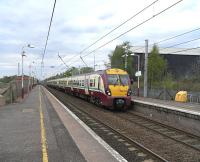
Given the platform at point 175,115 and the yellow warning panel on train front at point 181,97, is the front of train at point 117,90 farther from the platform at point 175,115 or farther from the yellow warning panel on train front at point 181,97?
the yellow warning panel on train front at point 181,97

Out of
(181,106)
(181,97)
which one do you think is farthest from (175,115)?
(181,97)

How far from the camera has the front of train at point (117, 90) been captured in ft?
75.5

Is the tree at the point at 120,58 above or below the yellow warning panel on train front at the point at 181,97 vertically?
above

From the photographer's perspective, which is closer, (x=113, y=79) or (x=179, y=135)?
(x=179, y=135)

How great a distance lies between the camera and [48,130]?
13781mm

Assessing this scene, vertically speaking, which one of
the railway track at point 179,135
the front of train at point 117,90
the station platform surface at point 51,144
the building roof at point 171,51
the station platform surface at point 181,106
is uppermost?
the building roof at point 171,51

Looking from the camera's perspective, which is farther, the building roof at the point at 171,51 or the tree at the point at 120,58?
the building roof at the point at 171,51

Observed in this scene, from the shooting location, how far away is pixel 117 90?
23.2m

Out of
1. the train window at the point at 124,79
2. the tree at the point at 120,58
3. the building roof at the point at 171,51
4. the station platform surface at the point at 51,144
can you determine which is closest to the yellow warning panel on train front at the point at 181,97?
the train window at the point at 124,79

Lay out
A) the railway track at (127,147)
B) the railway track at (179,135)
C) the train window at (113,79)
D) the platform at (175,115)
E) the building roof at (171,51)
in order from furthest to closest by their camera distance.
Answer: the building roof at (171,51), the train window at (113,79), the platform at (175,115), the railway track at (179,135), the railway track at (127,147)

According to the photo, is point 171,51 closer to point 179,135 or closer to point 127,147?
point 179,135

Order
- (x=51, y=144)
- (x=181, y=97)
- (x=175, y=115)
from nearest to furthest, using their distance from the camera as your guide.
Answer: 1. (x=51, y=144)
2. (x=175, y=115)
3. (x=181, y=97)

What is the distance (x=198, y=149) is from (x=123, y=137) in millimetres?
3051

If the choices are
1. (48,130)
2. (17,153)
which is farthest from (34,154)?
(48,130)
